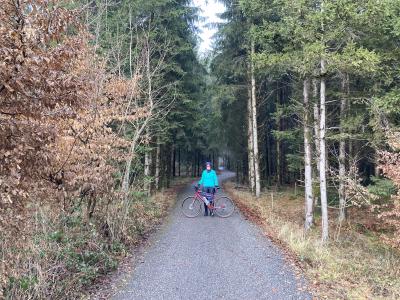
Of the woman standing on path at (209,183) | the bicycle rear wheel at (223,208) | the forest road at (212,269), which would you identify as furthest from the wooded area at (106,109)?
the bicycle rear wheel at (223,208)

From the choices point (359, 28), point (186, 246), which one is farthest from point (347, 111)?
point (186, 246)

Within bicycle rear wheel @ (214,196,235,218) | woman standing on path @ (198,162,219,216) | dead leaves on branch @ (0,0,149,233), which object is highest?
dead leaves on branch @ (0,0,149,233)

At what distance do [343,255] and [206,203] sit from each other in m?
5.34

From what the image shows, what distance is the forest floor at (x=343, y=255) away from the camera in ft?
20.9

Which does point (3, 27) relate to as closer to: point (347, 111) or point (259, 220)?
point (259, 220)

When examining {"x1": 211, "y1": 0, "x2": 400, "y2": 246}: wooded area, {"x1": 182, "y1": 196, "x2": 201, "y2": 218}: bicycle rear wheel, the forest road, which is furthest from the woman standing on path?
{"x1": 211, "y1": 0, "x2": 400, "y2": 246}: wooded area

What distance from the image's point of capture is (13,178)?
354 centimetres

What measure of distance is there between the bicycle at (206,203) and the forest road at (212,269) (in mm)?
2620

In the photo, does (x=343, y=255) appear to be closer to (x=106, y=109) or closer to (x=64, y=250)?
(x=64, y=250)

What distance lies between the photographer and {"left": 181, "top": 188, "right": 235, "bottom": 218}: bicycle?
13438mm

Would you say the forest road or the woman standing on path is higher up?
the woman standing on path

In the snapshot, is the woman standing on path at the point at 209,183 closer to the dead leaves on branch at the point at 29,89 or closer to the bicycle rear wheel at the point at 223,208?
the bicycle rear wheel at the point at 223,208

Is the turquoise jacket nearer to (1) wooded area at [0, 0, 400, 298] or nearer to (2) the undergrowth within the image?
(1) wooded area at [0, 0, 400, 298]

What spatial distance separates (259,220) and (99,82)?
7389 millimetres
